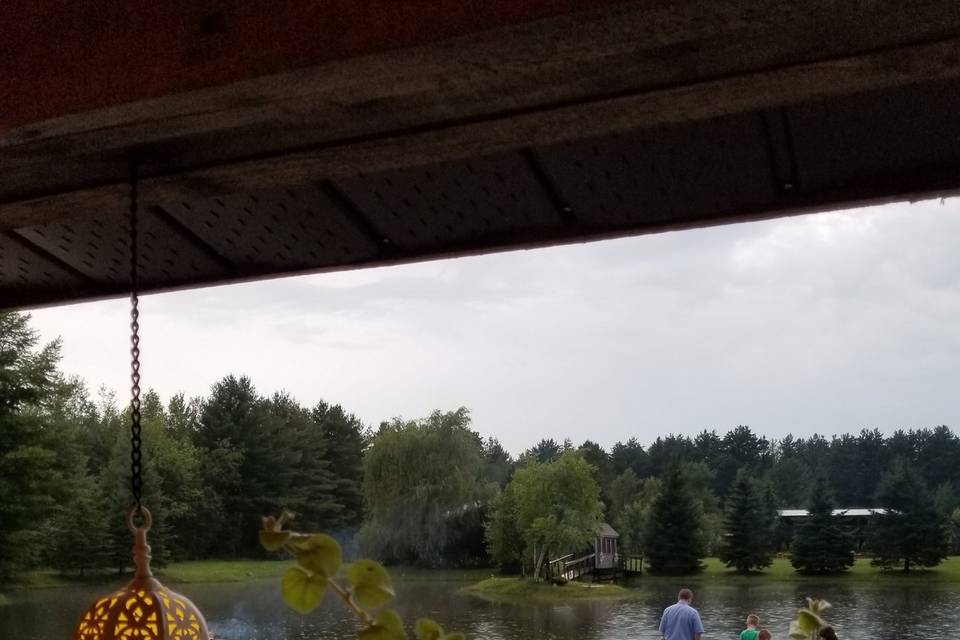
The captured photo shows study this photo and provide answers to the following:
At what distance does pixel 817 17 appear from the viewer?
425 millimetres

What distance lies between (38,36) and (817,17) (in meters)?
0.46

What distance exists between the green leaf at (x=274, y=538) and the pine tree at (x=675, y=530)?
8353 millimetres

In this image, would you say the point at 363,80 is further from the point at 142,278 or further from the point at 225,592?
the point at 225,592

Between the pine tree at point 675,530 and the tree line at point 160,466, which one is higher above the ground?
the tree line at point 160,466

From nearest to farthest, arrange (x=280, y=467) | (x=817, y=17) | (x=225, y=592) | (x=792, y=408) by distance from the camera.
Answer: (x=817, y=17) → (x=280, y=467) → (x=225, y=592) → (x=792, y=408)

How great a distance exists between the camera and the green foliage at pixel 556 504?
31.7ft

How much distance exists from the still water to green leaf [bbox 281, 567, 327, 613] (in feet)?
27.1

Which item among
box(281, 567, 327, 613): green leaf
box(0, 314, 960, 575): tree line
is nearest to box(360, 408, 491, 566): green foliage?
box(0, 314, 960, 575): tree line

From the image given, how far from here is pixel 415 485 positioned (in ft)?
32.8

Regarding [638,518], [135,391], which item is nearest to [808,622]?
[135,391]

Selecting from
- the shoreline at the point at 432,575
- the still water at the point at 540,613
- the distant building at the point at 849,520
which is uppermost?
the distant building at the point at 849,520

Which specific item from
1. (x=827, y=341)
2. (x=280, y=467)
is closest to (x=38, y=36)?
(x=280, y=467)

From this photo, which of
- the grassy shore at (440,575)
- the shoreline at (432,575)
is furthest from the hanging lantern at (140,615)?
the grassy shore at (440,575)

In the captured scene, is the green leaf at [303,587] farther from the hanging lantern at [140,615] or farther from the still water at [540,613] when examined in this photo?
the still water at [540,613]
